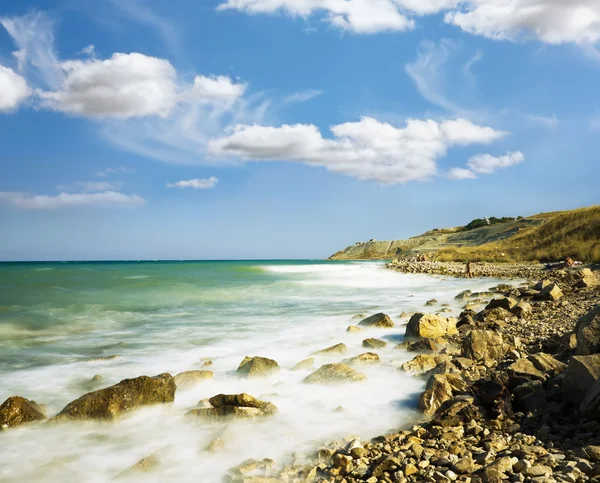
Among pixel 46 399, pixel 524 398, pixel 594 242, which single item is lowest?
pixel 46 399

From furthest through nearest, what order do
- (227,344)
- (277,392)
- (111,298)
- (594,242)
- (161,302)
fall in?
(594,242)
(111,298)
(161,302)
(227,344)
(277,392)

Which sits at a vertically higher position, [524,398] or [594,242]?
[594,242]

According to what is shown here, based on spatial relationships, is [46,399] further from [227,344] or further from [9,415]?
[227,344]

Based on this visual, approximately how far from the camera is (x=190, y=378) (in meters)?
6.96

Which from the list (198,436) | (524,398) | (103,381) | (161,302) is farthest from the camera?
(161,302)

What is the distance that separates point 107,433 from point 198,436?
1.23m

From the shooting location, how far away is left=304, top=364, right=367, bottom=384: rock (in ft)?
21.6

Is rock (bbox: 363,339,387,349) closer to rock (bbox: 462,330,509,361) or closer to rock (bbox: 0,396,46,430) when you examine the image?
rock (bbox: 462,330,509,361)

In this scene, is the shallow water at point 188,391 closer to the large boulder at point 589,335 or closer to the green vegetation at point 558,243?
the large boulder at point 589,335

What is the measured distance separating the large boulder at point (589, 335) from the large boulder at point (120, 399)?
553 cm

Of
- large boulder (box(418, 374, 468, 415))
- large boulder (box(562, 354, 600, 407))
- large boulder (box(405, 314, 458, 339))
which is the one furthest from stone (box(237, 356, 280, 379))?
large boulder (box(562, 354, 600, 407))

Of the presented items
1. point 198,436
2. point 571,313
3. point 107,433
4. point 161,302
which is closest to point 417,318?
point 571,313

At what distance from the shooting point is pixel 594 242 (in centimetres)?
3164

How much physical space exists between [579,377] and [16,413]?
6.75 meters
